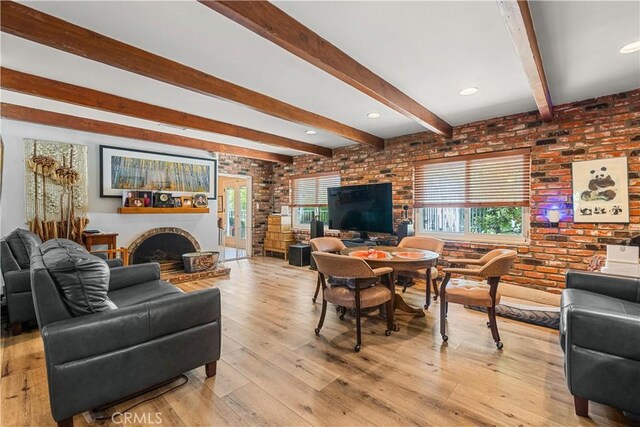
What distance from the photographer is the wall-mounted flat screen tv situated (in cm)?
505

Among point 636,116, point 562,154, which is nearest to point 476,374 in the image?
point 562,154

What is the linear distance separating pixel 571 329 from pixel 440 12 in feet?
7.11

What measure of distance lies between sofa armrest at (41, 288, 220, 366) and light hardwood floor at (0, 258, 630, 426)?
46 centimetres

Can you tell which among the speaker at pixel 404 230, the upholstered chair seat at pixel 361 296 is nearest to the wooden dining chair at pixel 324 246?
the upholstered chair seat at pixel 361 296

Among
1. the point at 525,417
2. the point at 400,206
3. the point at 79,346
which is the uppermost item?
the point at 400,206

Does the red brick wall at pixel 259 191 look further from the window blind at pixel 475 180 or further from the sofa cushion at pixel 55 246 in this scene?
the sofa cushion at pixel 55 246

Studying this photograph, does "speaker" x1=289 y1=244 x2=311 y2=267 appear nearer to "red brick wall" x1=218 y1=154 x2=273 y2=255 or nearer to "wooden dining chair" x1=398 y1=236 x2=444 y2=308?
"red brick wall" x1=218 y1=154 x2=273 y2=255

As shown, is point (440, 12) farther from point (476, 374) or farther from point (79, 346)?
point (79, 346)

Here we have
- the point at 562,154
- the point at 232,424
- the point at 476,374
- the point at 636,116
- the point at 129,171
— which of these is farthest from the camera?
the point at 129,171

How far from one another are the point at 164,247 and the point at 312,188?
132 inches

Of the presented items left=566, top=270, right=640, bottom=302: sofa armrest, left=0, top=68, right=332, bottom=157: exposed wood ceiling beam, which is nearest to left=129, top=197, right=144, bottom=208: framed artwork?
left=0, top=68, right=332, bottom=157: exposed wood ceiling beam

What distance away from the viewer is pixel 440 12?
77.2 inches

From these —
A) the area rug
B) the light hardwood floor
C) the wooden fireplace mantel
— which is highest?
the wooden fireplace mantel

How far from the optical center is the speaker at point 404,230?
4750mm
